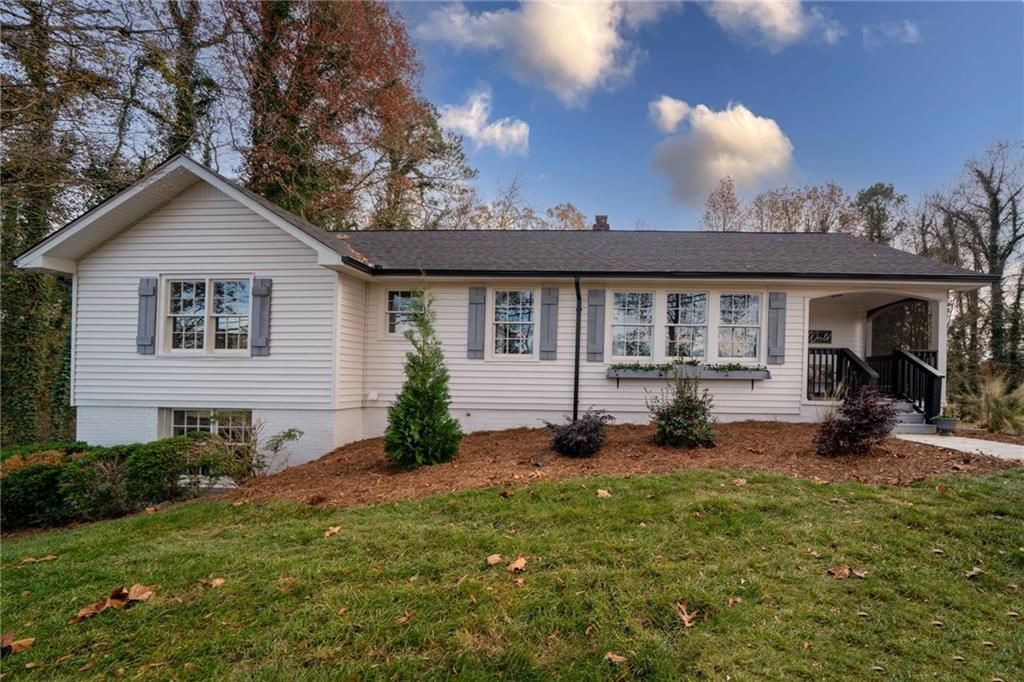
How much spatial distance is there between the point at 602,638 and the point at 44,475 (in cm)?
778

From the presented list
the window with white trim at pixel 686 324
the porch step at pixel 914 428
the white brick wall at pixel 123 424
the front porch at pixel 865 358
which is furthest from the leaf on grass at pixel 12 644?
the porch step at pixel 914 428

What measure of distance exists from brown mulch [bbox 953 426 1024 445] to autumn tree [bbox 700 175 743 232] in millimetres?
14609

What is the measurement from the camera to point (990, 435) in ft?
27.3

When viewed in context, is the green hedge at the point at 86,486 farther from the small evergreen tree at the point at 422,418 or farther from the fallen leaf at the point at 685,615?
the fallen leaf at the point at 685,615

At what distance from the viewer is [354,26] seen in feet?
51.9

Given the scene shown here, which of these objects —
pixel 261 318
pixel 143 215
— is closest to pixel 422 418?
pixel 261 318

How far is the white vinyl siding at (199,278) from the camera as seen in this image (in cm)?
853

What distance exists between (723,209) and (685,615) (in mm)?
22401

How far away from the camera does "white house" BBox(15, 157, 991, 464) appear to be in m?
8.53

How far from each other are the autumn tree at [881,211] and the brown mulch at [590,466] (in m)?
17.1

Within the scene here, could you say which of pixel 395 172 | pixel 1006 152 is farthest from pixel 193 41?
pixel 1006 152

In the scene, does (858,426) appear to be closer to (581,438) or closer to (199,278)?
(581,438)

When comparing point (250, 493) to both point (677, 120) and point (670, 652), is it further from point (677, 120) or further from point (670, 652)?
point (677, 120)

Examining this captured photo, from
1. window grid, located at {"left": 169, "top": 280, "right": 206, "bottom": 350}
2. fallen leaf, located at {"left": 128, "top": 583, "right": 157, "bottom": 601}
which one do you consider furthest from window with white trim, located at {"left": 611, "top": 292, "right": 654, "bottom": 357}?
window grid, located at {"left": 169, "top": 280, "right": 206, "bottom": 350}
